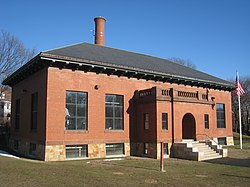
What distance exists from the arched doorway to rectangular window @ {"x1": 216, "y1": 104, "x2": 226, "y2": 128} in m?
6.37

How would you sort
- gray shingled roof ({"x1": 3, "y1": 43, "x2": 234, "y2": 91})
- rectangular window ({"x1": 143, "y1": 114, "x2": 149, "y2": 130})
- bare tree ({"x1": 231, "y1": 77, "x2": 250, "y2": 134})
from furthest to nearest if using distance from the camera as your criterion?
bare tree ({"x1": 231, "y1": 77, "x2": 250, "y2": 134})
rectangular window ({"x1": 143, "y1": 114, "x2": 149, "y2": 130})
gray shingled roof ({"x1": 3, "y1": 43, "x2": 234, "y2": 91})

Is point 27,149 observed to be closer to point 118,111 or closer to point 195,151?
point 118,111

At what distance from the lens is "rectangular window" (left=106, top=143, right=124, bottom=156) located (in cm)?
2089

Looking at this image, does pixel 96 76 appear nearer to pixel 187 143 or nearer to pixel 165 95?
pixel 165 95

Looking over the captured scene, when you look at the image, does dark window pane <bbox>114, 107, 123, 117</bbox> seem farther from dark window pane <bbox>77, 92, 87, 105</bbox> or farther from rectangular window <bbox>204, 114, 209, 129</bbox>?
rectangular window <bbox>204, 114, 209, 129</bbox>

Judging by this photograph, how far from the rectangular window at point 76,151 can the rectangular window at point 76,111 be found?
1.32 meters

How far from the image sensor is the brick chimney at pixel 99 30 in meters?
30.0

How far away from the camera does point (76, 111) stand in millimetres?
19750

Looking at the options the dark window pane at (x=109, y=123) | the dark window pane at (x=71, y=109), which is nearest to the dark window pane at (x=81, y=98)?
the dark window pane at (x=71, y=109)

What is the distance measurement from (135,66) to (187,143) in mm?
7402

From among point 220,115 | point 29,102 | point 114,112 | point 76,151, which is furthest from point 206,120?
point 29,102

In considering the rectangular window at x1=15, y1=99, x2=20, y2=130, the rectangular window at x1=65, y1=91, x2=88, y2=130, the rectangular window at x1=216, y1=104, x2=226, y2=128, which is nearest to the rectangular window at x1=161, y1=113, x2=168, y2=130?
the rectangular window at x1=65, y1=91, x2=88, y2=130

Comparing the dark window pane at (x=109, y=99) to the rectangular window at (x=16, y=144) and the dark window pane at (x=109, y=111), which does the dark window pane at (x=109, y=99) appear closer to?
the dark window pane at (x=109, y=111)

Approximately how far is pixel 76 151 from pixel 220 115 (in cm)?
1682
